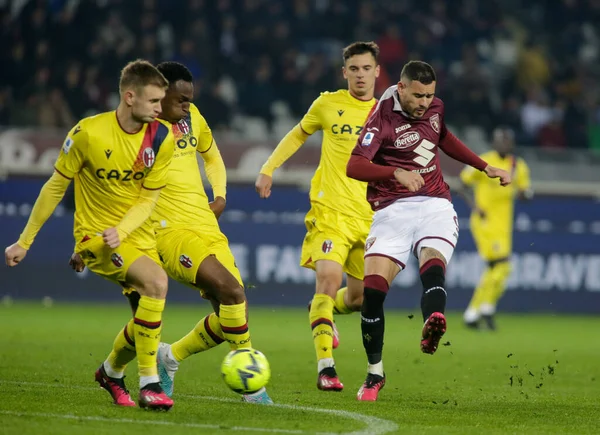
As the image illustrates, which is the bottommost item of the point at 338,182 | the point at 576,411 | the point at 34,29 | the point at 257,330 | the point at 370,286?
the point at 257,330

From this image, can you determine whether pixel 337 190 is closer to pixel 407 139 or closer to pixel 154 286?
pixel 407 139

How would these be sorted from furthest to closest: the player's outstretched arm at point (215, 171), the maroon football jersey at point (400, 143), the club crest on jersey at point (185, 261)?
the player's outstretched arm at point (215, 171)
the maroon football jersey at point (400, 143)
the club crest on jersey at point (185, 261)

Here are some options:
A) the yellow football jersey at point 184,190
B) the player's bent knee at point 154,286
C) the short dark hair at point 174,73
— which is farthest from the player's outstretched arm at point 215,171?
the player's bent knee at point 154,286

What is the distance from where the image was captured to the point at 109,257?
662 cm

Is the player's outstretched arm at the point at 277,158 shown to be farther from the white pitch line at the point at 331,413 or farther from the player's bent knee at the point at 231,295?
the white pitch line at the point at 331,413

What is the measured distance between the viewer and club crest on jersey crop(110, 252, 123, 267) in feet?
21.7

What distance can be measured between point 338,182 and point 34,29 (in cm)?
1092

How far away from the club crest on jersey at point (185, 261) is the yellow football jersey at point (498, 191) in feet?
25.8

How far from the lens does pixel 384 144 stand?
776 centimetres

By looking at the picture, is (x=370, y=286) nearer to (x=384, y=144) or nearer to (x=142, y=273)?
(x=384, y=144)

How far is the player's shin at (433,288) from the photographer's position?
23.5 feet

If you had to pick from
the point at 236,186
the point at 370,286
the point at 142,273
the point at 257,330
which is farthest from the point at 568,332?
the point at 142,273

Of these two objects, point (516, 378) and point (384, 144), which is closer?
point (384, 144)

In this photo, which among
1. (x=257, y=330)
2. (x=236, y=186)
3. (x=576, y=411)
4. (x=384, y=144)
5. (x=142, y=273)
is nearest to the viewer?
(x=142, y=273)
